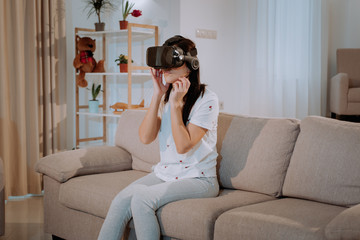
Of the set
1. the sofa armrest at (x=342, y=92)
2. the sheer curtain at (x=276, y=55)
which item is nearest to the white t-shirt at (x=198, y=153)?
the sheer curtain at (x=276, y=55)

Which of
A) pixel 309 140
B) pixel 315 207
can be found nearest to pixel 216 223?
pixel 315 207

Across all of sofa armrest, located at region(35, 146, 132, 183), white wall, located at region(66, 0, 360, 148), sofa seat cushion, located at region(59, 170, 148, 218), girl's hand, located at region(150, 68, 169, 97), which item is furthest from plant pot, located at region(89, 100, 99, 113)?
girl's hand, located at region(150, 68, 169, 97)

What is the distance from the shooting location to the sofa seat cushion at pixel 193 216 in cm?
181

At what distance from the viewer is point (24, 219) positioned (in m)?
3.06

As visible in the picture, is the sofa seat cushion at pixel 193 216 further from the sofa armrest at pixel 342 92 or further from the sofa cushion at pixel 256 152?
the sofa armrest at pixel 342 92

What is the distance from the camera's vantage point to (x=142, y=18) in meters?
4.53

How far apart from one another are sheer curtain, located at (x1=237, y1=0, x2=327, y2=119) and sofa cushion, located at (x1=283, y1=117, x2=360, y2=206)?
9.72 ft

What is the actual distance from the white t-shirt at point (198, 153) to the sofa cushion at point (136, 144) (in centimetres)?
49

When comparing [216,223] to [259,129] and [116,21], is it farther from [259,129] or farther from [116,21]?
[116,21]

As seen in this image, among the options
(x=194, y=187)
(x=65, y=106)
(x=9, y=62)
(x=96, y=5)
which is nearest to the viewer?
(x=194, y=187)

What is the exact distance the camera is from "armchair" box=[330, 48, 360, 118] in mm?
4797

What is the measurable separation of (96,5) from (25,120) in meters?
1.19

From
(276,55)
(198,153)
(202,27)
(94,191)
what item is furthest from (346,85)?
Answer: (94,191)

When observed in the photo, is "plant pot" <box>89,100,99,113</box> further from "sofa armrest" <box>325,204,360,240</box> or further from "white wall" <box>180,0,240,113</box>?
"sofa armrest" <box>325,204,360,240</box>
